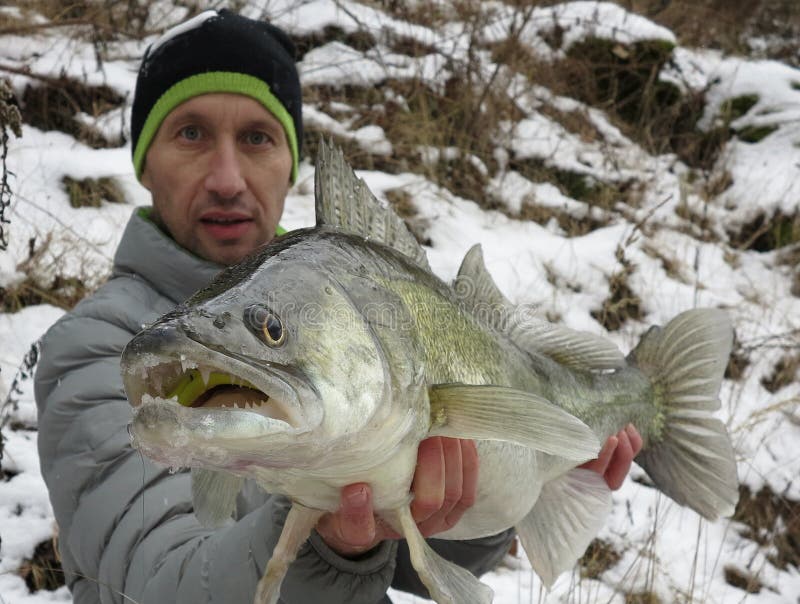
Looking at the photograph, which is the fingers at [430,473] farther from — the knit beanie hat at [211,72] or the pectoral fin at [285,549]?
the knit beanie hat at [211,72]

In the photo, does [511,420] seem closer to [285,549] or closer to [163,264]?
[285,549]

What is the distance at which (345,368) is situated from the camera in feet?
3.58

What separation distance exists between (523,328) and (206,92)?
121 cm

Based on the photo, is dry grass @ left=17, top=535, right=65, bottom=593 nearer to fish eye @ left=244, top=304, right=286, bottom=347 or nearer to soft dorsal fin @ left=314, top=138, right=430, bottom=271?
soft dorsal fin @ left=314, top=138, right=430, bottom=271

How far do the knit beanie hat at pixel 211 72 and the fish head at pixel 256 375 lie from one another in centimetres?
132

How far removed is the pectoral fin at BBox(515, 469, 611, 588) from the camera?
1.78 m

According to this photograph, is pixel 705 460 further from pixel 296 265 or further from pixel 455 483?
pixel 296 265

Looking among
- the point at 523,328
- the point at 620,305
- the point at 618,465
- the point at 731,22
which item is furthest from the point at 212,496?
the point at 731,22

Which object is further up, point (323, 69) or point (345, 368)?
point (345, 368)

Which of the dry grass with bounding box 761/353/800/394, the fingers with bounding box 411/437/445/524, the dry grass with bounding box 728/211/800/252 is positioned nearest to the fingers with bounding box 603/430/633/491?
the fingers with bounding box 411/437/445/524

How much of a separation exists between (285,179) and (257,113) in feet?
0.72

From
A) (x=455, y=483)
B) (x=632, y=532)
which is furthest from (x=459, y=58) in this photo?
(x=455, y=483)

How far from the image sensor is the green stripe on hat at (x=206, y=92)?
2262 mm

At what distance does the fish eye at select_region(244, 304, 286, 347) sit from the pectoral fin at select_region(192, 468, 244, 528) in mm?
436
